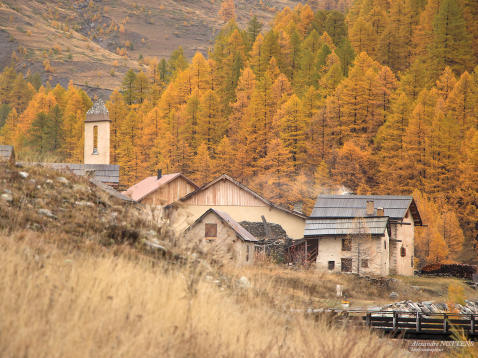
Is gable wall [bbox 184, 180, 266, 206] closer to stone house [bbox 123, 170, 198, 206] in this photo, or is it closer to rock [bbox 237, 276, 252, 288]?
stone house [bbox 123, 170, 198, 206]

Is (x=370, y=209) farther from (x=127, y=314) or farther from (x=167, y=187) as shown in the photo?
(x=127, y=314)

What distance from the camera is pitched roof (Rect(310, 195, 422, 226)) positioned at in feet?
168

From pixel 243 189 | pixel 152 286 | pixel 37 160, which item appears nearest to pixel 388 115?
pixel 243 189

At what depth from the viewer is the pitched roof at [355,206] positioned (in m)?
51.3

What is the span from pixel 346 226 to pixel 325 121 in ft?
105

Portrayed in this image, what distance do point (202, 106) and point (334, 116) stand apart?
1695 centimetres

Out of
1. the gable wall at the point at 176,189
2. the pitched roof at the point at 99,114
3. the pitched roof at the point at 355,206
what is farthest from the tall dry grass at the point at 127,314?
the pitched roof at the point at 99,114

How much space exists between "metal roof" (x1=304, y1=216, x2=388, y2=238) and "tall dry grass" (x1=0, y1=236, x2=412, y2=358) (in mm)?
36037

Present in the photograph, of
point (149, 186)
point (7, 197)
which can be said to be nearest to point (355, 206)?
point (149, 186)

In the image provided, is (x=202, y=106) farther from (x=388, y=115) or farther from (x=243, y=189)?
(x=243, y=189)

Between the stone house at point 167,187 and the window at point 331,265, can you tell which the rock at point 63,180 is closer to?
the window at point 331,265

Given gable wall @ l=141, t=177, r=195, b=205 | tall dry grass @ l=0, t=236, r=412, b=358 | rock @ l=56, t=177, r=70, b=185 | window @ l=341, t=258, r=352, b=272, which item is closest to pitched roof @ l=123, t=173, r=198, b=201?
gable wall @ l=141, t=177, r=195, b=205

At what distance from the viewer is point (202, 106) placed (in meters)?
85.3

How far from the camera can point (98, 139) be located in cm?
5562
